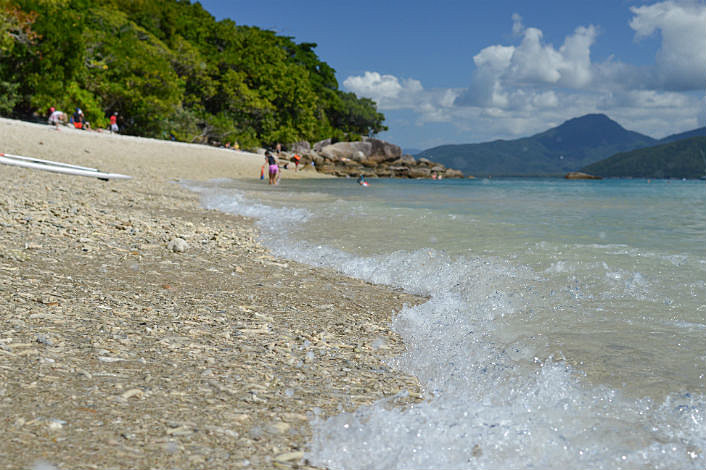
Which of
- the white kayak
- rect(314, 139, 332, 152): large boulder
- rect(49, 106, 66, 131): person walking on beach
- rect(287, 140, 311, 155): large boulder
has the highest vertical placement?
rect(314, 139, 332, 152): large boulder

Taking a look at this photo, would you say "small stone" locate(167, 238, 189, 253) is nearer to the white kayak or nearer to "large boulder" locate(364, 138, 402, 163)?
the white kayak

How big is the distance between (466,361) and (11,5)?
44.2m

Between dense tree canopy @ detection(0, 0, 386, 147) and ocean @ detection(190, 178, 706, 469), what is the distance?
37.6m

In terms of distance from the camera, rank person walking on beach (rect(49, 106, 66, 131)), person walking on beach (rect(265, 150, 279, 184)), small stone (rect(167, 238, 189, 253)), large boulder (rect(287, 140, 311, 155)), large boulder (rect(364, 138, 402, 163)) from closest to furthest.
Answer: small stone (rect(167, 238, 189, 253))
person walking on beach (rect(265, 150, 279, 184))
person walking on beach (rect(49, 106, 66, 131))
large boulder (rect(287, 140, 311, 155))
large boulder (rect(364, 138, 402, 163))

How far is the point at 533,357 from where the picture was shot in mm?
4152

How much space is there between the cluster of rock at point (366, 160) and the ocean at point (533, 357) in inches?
1978

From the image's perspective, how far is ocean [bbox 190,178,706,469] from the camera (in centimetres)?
283

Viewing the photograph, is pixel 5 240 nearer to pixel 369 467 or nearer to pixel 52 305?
pixel 52 305

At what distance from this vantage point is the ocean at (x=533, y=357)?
2834 millimetres

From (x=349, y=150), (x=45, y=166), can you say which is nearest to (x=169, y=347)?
(x=45, y=166)

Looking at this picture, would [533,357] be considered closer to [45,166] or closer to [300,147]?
[45,166]

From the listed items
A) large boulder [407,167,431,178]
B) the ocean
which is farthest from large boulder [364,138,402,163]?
the ocean

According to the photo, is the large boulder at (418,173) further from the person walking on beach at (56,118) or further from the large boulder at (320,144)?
the person walking on beach at (56,118)

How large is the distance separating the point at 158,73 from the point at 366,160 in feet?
129
